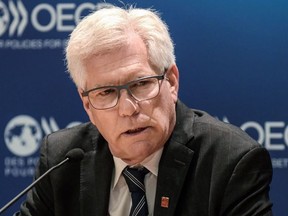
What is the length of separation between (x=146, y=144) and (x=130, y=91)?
17 cm

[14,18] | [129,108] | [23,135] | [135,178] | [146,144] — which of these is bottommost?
[23,135]

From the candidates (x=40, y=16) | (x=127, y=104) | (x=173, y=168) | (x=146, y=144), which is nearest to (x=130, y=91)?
(x=127, y=104)

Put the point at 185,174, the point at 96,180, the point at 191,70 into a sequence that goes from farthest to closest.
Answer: the point at 191,70, the point at 96,180, the point at 185,174

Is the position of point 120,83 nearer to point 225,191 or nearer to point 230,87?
point 225,191

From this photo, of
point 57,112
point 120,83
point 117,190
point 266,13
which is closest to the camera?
point 120,83

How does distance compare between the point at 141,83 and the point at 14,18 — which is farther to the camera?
the point at 14,18

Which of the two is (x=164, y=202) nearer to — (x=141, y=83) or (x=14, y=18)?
(x=141, y=83)

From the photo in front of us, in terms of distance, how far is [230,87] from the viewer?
3012 millimetres

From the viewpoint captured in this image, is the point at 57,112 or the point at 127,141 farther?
the point at 57,112

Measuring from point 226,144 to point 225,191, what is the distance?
160 mm

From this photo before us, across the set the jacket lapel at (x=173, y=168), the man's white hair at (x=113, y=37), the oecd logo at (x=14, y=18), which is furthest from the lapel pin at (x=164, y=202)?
the oecd logo at (x=14, y=18)

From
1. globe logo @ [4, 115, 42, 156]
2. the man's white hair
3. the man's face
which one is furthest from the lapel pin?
globe logo @ [4, 115, 42, 156]

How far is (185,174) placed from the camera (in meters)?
2.12

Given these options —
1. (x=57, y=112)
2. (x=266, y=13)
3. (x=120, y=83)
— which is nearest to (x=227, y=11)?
(x=266, y=13)
